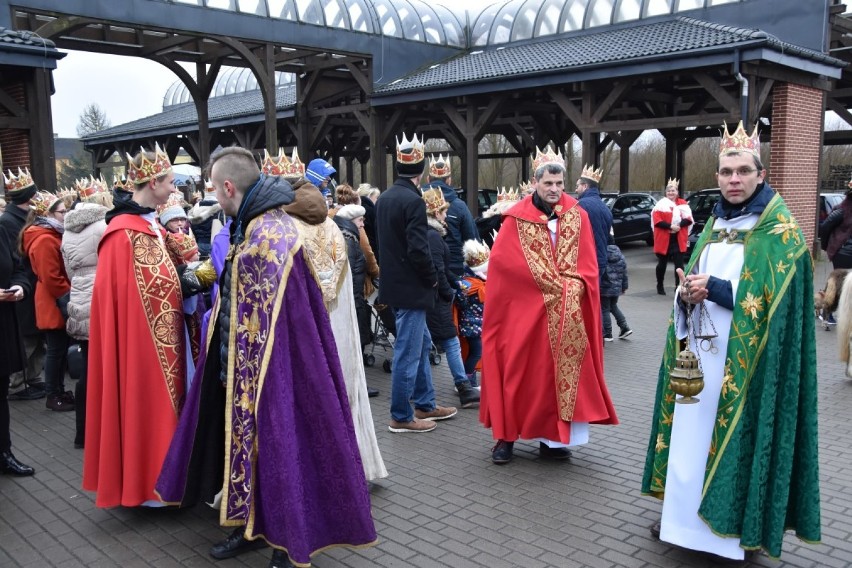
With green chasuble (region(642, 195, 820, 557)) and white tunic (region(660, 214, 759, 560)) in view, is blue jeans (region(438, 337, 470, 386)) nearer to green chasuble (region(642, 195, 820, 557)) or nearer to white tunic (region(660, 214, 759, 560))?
white tunic (region(660, 214, 759, 560))

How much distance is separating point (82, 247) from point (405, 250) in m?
2.42

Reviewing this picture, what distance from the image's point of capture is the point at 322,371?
3.36 meters

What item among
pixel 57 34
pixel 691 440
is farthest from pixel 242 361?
pixel 57 34

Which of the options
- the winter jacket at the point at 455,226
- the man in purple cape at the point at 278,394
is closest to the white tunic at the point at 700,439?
A: the man in purple cape at the point at 278,394

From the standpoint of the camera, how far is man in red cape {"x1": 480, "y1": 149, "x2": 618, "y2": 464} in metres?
4.79

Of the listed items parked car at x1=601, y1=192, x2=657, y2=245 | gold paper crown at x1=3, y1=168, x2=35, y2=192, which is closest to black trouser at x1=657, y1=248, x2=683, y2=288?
parked car at x1=601, y1=192, x2=657, y2=245

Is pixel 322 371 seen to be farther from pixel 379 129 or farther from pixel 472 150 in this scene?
pixel 379 129

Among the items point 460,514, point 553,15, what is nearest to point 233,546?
point 460,514

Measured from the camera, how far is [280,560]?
3412mm

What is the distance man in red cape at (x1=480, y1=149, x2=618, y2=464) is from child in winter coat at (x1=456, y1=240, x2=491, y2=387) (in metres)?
1.63

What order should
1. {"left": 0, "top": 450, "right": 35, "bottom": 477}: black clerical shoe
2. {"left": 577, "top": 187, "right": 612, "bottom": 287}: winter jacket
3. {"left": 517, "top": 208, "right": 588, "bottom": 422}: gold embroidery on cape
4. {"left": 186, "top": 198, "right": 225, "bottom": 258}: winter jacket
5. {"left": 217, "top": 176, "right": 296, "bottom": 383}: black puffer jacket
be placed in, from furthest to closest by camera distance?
1. {"left": 577, "top": 187, "right": 612, "bottom": 287}: winter jacket
2. {"left": 186, "top": 198, "right": 225, "bottom": 258}: winter jacket
3. {"left": 0, "top": 450, "right": 35, "bottom": 477}: black clerical shoe
4. {"left": 517, "top": 208, "right": 588, "bottom": 422}: gold embroidery on cape
5. {"left": 217, "top": 176, "right": 296, "bottom": 383}: black puffer jacket

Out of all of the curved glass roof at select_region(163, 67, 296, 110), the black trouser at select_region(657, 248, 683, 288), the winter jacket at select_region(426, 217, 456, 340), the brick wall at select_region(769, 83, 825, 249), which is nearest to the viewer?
the winter jacket at select_region(426, 217, 456, 340)

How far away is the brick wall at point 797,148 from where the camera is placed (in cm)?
1422

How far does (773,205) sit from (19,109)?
1183 centimetres
